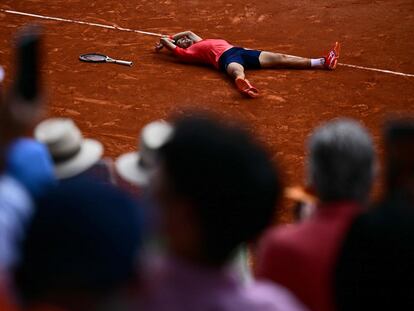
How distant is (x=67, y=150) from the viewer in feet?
13.5

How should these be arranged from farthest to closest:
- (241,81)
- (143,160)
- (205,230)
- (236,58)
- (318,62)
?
(318,62) → (236,58) → (241,81) → (143,160) → (205,230)

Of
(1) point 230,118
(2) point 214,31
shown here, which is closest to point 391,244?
(1) point 230,118

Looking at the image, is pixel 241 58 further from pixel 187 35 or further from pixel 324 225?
pixel 324 225

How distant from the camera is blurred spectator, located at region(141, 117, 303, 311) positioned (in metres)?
2.28

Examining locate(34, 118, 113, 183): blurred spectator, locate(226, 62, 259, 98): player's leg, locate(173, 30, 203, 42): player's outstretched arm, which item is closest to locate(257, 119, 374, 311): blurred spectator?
locate(34, 118, 113, 183): blurred spectator

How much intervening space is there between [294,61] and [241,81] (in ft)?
3.13

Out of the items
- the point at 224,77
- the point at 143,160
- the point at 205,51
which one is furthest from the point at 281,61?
the point at 143,160

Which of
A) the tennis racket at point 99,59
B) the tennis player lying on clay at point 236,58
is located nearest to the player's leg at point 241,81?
the tennis player lying on clay at point 236,58

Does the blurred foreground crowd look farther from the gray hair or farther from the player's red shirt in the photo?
the player's red shirt

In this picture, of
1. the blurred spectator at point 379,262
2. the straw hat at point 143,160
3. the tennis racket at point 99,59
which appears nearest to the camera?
the blurred spectator at point 379,262

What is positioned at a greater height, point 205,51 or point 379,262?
point 379,262

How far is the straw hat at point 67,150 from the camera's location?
4.02m

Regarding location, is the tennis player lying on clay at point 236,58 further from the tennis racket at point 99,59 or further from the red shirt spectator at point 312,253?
the red shirt spectator at point 312,253

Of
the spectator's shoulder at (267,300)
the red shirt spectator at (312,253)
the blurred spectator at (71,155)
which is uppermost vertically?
the spectator's shoulder at (267,300)
